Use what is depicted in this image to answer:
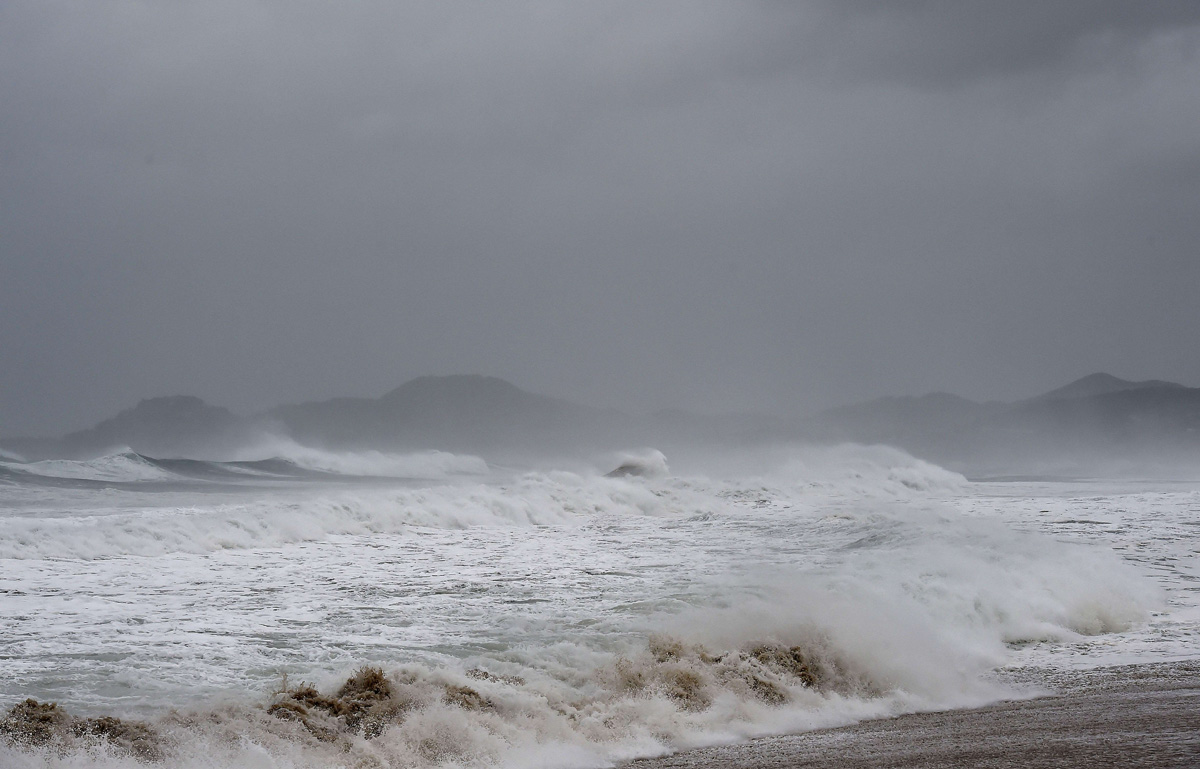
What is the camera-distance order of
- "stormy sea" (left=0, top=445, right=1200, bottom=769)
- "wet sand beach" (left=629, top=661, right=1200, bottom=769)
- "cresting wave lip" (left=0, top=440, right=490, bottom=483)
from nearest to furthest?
"wet sand beach" (left=629, top=661, right=1200, bottom=769)
"stormy sea" (left=0, top=445, right=1200, bottom=769)
"cresting wave lip" (left=0, top=440, right=490, bottom=483)

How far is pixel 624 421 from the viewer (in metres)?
116

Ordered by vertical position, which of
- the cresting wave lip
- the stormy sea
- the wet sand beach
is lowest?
the wet sand beach

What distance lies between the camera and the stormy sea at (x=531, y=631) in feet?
17.8

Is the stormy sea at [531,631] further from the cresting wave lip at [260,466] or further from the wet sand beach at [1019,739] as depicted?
the cresting wave lip at [260,466]

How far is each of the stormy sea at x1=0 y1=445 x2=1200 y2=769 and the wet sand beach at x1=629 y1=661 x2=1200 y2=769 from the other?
0.24 metres

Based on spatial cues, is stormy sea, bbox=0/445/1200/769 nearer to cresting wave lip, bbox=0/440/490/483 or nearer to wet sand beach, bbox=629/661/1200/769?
wet sand beach, bbox=629/661/1200/769

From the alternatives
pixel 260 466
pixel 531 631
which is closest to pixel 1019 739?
pixel 531 631

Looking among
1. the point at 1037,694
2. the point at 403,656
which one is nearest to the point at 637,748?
the point at 403,656

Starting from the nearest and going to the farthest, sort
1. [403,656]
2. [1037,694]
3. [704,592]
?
[1037,694] < [403,656] < [704,592]

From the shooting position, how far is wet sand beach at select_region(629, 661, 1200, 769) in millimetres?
4980

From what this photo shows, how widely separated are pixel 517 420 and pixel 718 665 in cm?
10574

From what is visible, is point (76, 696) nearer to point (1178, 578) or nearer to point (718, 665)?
point (718, 665)

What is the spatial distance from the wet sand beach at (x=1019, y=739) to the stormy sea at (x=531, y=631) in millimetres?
238

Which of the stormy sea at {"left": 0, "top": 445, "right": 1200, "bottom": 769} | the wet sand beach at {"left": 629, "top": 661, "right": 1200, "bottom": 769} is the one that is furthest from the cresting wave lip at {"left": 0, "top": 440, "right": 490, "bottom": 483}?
the wet sand beach at {"left": 629, "top": 661, "right": 1200, "bottom": 769}
